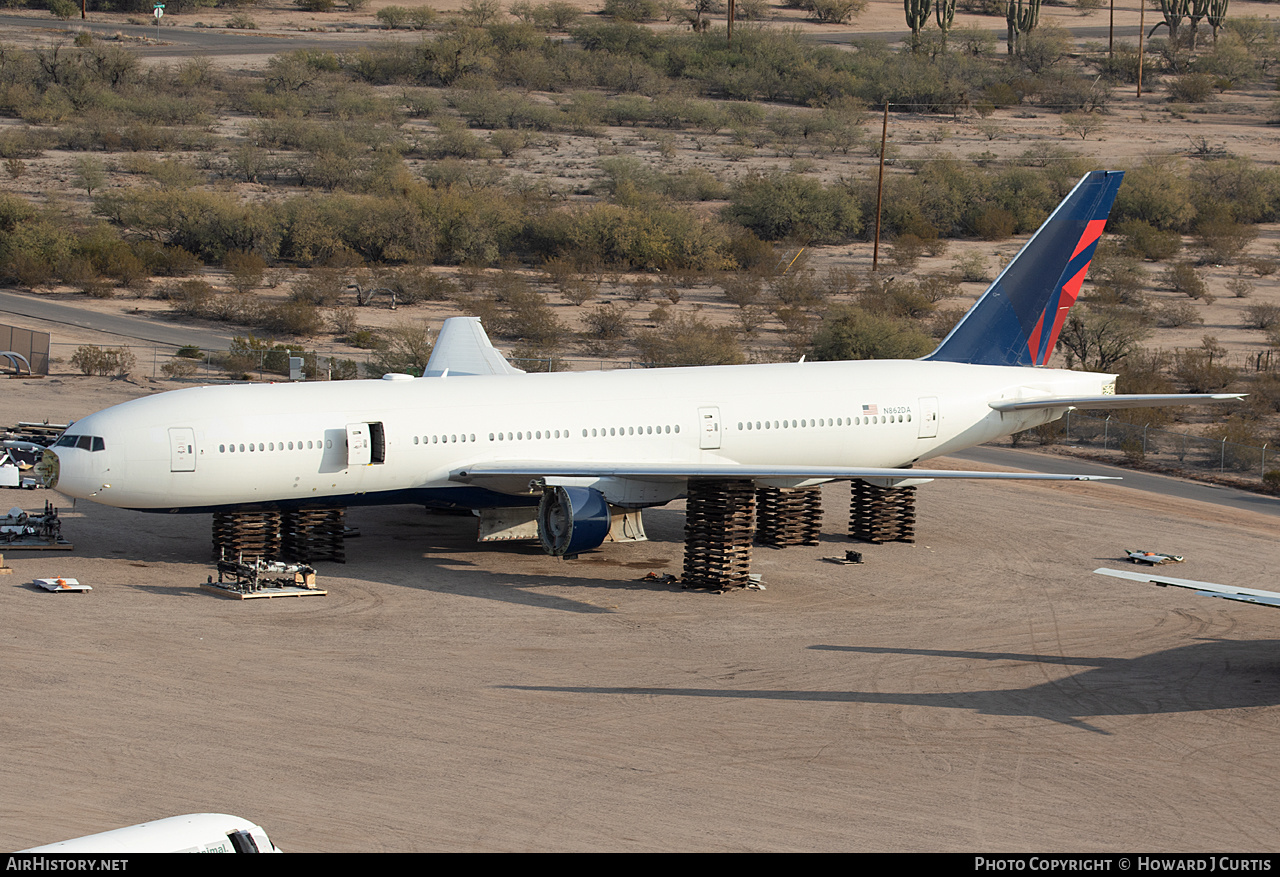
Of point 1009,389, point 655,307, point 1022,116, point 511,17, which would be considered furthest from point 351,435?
point 511,17

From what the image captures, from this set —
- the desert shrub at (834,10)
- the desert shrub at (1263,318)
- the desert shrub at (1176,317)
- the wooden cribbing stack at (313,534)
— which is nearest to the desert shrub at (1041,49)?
the desert shrub at (834,10)

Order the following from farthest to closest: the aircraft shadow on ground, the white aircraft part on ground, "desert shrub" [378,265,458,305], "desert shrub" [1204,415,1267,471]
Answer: "desert shrub" [378,265,458,305] < "desert shrub" [1204,415,1267,471] < the aircraft shadow on ground < the white aircraft part on ground

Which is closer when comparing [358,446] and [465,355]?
[358,446]

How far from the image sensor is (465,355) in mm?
45125

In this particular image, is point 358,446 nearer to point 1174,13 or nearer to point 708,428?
point 708,428

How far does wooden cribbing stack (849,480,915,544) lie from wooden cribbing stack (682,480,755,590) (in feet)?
22.4

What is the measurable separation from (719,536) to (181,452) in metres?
13.0

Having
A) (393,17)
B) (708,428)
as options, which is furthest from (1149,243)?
(393,17)

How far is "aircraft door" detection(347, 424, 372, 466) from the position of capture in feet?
109

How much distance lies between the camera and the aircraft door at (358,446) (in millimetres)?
33156

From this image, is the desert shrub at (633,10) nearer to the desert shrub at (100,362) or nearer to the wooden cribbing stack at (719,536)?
the desert shrub at (100,362)

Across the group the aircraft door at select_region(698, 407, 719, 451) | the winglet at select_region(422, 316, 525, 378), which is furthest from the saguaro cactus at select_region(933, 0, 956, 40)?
the aircraft door at select_region(698, 407, 719, 451)

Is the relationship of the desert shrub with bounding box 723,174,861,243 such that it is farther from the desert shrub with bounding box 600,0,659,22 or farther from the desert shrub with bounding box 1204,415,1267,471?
the desert shrub with bounding box 600,0,659,22

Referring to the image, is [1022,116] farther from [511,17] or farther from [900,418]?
[900,418]
